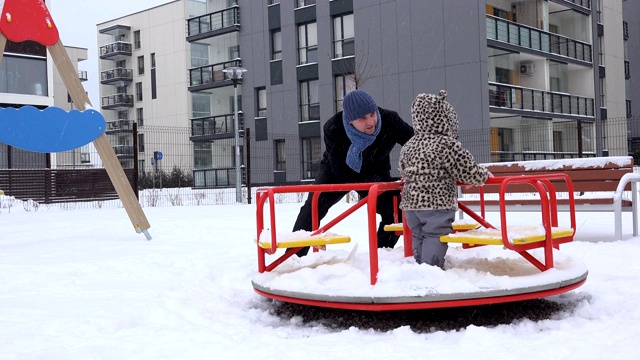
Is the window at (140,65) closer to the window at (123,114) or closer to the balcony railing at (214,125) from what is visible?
the window at (123,114)

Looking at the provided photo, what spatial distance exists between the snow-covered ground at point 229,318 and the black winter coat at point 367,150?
67cm

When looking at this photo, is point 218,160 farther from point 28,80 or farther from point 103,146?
point 103,146

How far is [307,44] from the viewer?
102ft

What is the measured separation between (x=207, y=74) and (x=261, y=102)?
16.3 ft

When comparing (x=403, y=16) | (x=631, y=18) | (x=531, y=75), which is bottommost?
(x=531, y=75)

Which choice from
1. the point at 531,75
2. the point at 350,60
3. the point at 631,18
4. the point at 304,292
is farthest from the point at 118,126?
the point at 304,292

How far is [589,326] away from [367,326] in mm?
1295

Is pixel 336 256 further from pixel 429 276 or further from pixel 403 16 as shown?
pixel 403 16

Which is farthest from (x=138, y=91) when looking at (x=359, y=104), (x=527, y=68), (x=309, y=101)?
(x=359, y=104)

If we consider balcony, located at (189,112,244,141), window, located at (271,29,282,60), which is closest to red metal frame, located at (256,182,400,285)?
window, located at (271,29,282,60)

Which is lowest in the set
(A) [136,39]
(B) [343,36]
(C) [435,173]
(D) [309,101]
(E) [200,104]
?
(C) [435,173]

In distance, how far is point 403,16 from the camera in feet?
88.6

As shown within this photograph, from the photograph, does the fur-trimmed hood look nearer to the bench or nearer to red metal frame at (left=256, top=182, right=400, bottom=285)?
red metal frame at (left=256, top=182, right=400, bottom=285)

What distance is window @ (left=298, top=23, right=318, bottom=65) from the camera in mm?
30625
